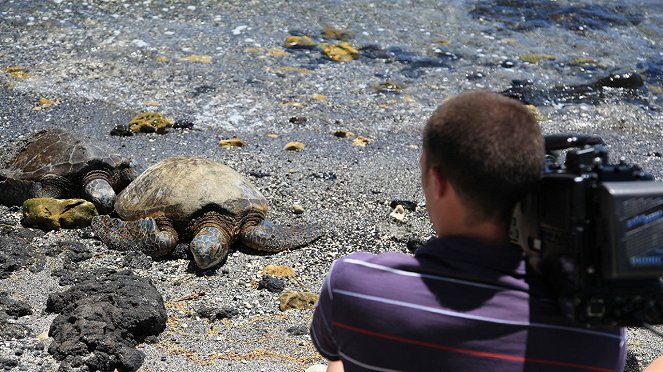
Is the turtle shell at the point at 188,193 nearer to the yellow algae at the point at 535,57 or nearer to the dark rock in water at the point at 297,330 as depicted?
the dark rock in water at the point at 297,330

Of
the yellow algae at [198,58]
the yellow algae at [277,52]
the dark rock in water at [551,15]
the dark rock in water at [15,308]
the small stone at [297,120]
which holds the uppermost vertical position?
the dark rock in water at [15,308]

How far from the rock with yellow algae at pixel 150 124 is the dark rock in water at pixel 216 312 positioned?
3372mm

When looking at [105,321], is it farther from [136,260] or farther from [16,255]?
[16,255]

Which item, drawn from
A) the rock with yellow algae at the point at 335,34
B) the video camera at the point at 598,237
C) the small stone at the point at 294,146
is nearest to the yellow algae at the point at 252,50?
the rock with yellow algae at the point at 335,34

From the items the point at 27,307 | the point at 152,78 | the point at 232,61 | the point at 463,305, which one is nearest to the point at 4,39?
the point at 152,78

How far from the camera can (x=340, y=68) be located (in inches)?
378

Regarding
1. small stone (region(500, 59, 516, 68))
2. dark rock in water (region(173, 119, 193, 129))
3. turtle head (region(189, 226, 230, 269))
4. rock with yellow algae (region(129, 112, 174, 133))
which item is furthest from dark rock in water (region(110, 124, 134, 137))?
small stone (region(500, 59, 516, 68))

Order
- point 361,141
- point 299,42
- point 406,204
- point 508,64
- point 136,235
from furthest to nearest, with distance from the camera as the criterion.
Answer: point 299,42 → point 508,64 → point 361,141 → point 406,204 → point 136,235

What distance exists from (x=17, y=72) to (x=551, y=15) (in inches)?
314

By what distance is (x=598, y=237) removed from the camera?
66.7 inches

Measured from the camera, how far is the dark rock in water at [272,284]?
15.7ft

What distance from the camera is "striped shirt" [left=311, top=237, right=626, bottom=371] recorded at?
1819 millimetres

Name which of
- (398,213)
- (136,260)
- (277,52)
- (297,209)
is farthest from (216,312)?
(277,52)

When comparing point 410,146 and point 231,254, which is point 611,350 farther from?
point 410,146
